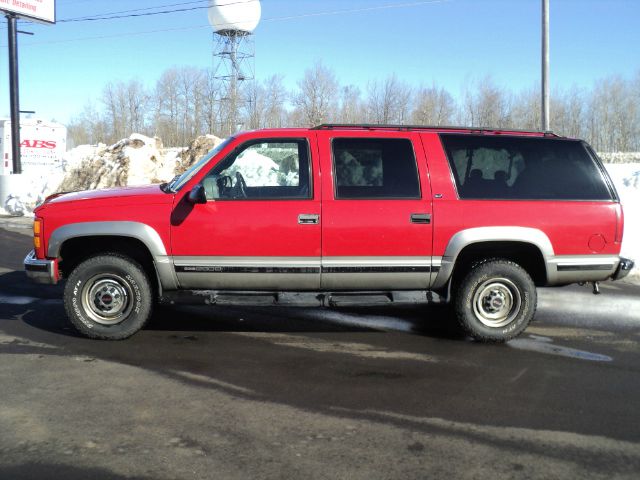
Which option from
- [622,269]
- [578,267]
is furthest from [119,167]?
[622,269]

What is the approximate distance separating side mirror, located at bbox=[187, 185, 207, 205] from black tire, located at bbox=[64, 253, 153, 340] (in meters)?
0.95

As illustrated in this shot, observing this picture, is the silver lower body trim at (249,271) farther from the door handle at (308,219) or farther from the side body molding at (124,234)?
the door handle at (308,219)

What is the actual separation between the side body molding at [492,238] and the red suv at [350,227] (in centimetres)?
1

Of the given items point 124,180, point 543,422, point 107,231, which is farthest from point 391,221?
point 124,180

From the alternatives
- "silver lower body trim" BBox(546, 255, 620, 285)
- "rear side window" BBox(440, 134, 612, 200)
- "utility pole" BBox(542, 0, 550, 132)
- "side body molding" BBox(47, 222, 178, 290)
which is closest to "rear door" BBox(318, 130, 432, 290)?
"rear side window" BBox(440, 134, 612, 200)

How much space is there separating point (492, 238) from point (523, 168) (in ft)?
2.72

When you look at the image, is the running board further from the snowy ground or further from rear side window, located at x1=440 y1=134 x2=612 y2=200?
the snowy ground

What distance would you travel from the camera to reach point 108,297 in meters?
5.86

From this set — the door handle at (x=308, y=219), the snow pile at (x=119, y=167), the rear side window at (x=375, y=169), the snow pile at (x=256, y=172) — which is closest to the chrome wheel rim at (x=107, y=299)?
the snow pile at (x=256, y=172)

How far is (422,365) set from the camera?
5.26m

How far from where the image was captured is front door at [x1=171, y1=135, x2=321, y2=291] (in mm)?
5613

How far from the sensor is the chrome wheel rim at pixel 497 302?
5941 mm

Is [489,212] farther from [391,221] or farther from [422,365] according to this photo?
[422,365]

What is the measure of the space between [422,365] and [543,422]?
53.9 inches
